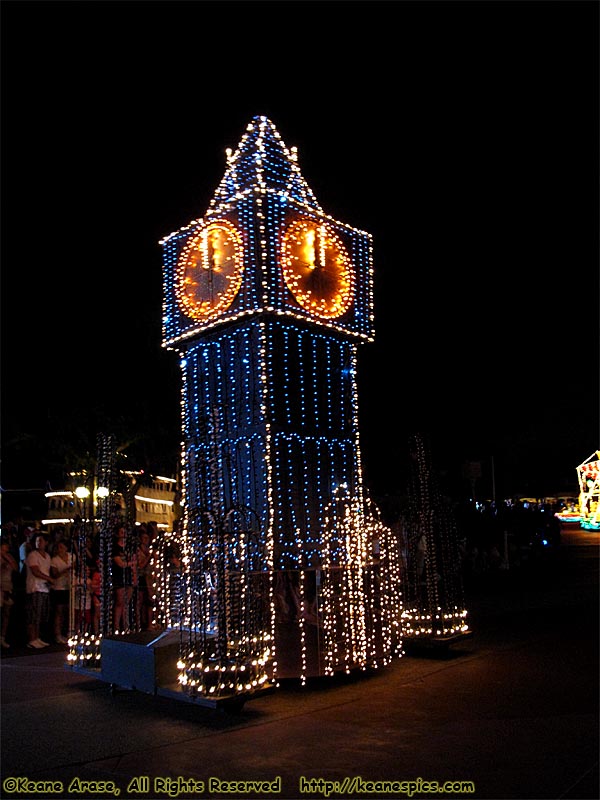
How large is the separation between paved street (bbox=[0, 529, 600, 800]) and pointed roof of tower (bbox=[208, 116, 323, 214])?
5.89m

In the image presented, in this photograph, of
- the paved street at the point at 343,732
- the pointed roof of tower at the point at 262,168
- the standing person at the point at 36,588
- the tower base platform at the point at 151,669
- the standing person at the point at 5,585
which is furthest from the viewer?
the standing person at the point at 36,588

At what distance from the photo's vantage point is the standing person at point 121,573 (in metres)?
9.28

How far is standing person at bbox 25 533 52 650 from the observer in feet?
36.5

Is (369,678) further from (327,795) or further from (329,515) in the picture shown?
(327,795)

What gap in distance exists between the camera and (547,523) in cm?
2908

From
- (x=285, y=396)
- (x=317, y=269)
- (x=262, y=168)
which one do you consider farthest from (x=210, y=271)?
(x=285, y=396)

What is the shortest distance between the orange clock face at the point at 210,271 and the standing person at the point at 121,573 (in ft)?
10.1

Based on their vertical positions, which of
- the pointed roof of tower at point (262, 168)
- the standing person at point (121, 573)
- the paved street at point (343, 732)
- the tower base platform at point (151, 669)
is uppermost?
the pointed roof of tower at point (262, 168)

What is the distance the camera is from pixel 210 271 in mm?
9523

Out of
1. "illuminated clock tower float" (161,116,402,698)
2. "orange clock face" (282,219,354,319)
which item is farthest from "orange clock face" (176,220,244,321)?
"orange clock face" (282,219,354,319)

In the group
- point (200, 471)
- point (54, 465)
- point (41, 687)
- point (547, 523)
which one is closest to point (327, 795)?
point (200, 471)

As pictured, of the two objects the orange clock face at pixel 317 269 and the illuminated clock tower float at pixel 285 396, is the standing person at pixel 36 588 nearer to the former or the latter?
the illuminated clock tower float at pixel 285 396

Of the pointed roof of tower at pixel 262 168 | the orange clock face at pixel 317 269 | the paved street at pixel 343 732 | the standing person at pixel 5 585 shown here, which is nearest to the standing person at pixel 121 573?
the paved street at pixel 343 732

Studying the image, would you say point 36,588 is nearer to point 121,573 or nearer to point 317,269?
point 121,573
